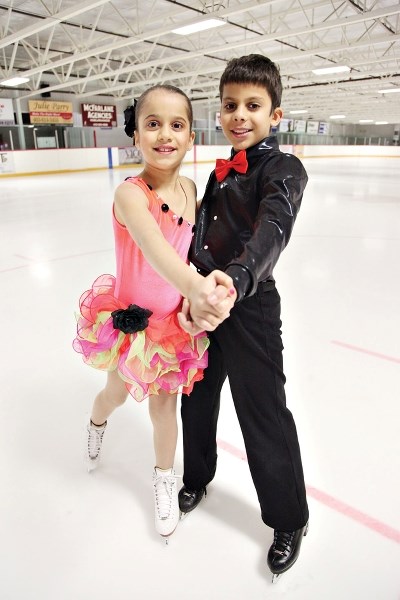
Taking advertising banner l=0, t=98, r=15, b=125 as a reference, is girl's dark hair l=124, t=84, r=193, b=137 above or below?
below

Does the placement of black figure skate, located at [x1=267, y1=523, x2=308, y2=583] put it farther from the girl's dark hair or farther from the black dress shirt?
the girl's dark hair

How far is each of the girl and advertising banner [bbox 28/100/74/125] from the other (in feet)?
58.2

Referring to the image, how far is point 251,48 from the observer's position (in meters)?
12.3

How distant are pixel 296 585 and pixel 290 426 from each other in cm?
38

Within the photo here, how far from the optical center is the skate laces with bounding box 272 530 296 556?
1.10 meters

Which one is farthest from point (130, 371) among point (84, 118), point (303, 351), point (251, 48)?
point (84, 118)

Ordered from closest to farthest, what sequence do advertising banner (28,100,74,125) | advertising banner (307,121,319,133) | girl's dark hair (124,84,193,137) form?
girl's dark hair (124,84,193,137) < advertising banner (28,100,74,125) < advertising banner (307,121,319,133)

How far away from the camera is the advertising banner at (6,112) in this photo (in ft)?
50.9

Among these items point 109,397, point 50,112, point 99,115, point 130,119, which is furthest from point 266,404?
point 99,115

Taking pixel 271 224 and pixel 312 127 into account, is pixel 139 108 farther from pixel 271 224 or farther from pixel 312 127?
pixel 312 127

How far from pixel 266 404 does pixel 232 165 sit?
57cm

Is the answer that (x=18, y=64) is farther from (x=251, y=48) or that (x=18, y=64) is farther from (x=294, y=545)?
(x=294, y=545)

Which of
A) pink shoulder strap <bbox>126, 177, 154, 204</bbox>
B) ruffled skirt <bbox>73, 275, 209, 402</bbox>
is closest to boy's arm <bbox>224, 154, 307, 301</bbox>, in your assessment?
pink shoulder strap <bbox>126, 177, 154, 204</bbox>

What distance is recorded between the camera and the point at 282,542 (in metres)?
1.12
